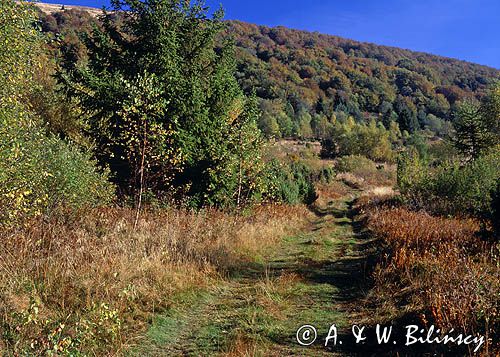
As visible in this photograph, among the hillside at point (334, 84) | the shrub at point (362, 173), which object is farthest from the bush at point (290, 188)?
the hillside at point (334, 84)

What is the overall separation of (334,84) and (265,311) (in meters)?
154

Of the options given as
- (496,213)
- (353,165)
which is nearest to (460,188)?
(496,213)

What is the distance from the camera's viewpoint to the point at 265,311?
6.00 meters

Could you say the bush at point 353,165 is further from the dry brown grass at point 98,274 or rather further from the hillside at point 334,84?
the dry brown grass at point 98,274

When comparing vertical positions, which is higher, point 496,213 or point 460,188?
point 460,188

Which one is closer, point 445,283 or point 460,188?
point 445,283

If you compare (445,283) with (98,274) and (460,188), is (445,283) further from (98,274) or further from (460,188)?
(460,188)

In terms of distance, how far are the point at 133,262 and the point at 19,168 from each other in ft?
8.29

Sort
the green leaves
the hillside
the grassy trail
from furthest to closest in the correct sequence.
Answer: the hillside
the green leaves
the grassy trail

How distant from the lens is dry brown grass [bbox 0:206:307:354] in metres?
4.18

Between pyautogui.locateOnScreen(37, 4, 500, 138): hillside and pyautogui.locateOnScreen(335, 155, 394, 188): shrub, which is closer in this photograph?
pyautogui.locateOnScreen(335, 155, 394, 188): shrub

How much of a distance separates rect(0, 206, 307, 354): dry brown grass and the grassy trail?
17.5 inches

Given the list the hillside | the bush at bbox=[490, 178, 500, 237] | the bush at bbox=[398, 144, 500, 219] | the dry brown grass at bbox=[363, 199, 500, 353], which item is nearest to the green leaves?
the dry brown grass at bbox=[363, 199, 500, 353]

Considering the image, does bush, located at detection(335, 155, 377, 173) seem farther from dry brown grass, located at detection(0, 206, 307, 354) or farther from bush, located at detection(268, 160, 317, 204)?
dry brown grass, located at detection(0, 206, 307, 354)
